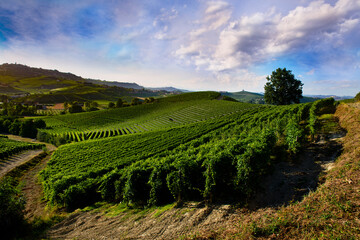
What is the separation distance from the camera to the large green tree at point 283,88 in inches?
2421

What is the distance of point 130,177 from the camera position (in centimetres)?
1586

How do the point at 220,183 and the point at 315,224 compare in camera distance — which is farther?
the point at 220,183

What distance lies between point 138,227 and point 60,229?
7.31 meters

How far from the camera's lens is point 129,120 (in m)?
87.2

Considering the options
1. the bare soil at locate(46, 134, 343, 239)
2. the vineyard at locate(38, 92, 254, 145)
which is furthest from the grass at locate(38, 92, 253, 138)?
the bare soil at locate(46, 134, 343, 239)

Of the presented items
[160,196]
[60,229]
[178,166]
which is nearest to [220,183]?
[178,166]

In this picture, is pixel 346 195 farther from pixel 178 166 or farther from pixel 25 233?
pixel 25 233

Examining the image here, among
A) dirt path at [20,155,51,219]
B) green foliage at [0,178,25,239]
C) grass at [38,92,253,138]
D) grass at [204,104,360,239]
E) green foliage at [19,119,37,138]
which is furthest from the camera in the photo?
green foliage at [19,119,37,138]

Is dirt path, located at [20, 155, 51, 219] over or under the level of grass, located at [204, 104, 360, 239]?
under

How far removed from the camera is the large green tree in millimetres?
61500

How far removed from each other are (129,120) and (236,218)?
83.7 m

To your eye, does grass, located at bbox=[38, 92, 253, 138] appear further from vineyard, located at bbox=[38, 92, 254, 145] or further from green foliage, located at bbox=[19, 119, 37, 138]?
green foliage, located at bbox=[19, 119, 37, 138]

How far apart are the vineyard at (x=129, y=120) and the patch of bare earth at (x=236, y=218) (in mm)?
49633

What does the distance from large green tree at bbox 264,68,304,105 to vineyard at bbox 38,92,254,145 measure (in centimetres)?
1363
